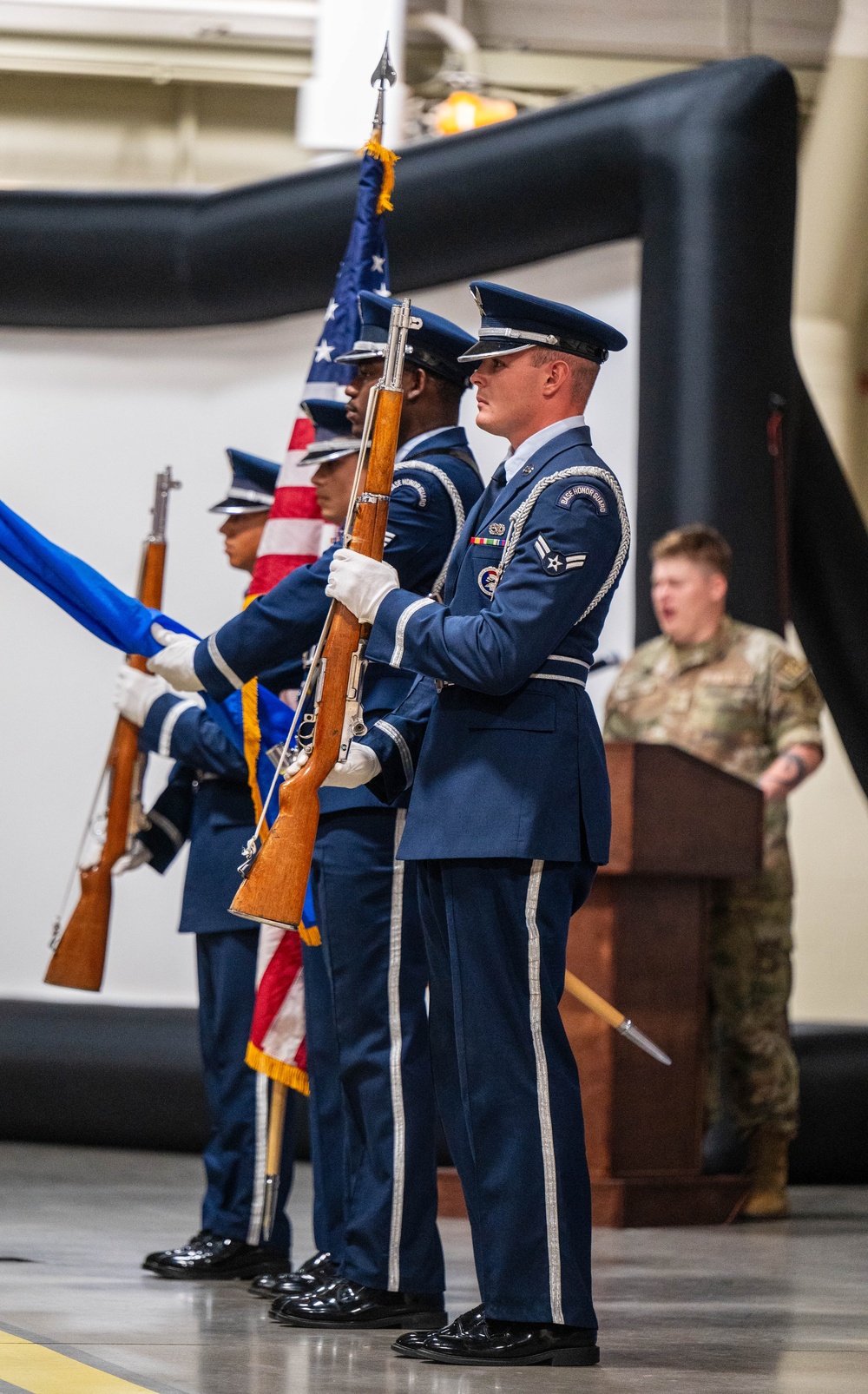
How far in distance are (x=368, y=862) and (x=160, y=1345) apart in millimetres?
695

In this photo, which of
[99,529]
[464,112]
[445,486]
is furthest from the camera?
[464,112]

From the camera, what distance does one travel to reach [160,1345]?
238 centimetres

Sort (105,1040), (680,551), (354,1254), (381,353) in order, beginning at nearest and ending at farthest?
(354,1254)
(381,353)
(680,551)
(105,1040)

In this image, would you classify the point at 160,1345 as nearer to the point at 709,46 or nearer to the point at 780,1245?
the point at 780,1245

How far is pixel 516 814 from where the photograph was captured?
2316 millimetres

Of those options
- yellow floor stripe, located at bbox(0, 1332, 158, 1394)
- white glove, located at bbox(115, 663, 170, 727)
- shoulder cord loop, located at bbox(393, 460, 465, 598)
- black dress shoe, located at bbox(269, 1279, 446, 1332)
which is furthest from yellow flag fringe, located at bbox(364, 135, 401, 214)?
yellow floor stripe, located at bbox(0, 1332, 158, 1394)

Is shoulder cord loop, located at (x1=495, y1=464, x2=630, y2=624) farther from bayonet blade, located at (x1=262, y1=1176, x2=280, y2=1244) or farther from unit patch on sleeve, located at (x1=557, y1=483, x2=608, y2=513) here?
bayonet blade, located at (x1=262, y1=1176, x2=280, y2=1244)

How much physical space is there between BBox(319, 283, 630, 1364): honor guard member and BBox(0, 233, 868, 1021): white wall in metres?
2.76

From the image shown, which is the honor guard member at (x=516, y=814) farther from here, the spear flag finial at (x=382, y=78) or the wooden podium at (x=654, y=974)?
the wooden podium at (x=654, y=974)

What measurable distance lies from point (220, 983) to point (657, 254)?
6.54ft

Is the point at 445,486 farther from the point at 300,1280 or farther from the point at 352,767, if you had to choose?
the point at 300,1280

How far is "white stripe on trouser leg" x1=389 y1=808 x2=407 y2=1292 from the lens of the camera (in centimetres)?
259

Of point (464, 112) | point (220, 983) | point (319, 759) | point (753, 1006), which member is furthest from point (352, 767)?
point (464, 112)

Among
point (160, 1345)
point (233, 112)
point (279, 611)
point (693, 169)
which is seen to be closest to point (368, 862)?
point (279, 611)
